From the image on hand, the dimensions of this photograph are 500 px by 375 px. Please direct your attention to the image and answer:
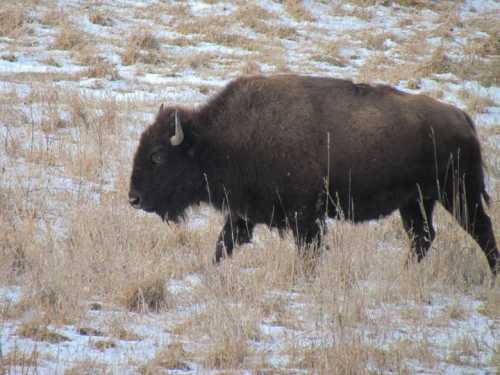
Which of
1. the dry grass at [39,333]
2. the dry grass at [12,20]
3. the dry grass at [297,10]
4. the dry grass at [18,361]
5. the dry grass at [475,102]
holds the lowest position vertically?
the dry grass at [475,102]

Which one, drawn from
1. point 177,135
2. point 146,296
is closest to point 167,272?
point 146,296

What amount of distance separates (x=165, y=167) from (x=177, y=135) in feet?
1.11

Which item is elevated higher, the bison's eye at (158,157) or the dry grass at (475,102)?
the bison's eye at (158,157)

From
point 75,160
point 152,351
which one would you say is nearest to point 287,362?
point 152,351

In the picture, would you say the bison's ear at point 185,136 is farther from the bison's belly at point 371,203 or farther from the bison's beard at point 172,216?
the bison's belly at point 371,203

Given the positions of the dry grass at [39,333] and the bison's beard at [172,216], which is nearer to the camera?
the dry grass at [39,333]

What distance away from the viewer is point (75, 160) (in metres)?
8.80

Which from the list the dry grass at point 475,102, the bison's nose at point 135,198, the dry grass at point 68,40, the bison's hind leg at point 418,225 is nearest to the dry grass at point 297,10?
the dry grass at point 68,40

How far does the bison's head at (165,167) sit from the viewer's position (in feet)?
22.4

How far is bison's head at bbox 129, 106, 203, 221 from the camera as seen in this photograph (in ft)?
22.4

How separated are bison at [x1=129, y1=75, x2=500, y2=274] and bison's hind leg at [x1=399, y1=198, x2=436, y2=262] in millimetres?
66

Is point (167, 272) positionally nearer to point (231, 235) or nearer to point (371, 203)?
point (231, 235)

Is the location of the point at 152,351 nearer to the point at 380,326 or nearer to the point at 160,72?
the point at 380,326

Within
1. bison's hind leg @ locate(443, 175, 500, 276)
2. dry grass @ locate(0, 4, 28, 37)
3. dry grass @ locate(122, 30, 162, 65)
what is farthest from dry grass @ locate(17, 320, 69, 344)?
dry grass @ locate(0, 4, 28, 37)
